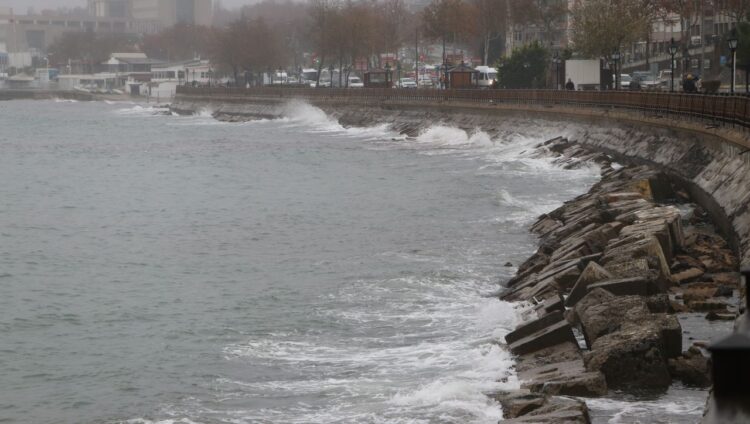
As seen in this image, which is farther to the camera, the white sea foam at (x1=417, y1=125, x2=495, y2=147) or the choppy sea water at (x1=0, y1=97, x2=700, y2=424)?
the white sea foam at (x1=417, y1=125, x2=495, y2=147)

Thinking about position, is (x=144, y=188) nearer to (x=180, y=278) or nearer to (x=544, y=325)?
(x=180, y=278)

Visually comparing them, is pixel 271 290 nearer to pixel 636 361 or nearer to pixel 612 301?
pixel 612 301

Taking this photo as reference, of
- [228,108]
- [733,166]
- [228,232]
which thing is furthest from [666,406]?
[228,108]

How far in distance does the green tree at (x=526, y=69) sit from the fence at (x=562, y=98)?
17.8 ft

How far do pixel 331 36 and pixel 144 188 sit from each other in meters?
78.9

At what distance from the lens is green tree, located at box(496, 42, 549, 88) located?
83000 mm

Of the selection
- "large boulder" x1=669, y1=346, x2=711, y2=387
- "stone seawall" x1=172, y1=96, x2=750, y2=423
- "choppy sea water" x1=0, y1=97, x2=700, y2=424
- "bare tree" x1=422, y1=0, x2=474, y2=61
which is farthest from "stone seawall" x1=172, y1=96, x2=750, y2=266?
"bare tree" x1=422, y1=0, x2=474, y2=61

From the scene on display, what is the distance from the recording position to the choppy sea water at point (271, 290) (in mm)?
14227

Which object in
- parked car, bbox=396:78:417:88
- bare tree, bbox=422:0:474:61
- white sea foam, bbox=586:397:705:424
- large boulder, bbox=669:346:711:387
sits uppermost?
bare tree, bbox=422:0:474:61

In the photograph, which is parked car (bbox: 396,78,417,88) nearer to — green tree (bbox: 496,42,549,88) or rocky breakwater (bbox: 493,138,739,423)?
green tree (bbox: 496,42,549,88)

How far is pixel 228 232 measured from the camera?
34031mm

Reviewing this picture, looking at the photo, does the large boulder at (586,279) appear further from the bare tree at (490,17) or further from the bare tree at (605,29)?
the bare tree at (490,17)

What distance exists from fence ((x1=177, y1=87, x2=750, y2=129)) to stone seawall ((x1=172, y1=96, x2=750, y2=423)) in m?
0.58

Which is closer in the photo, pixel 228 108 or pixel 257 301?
pixel 257 301
